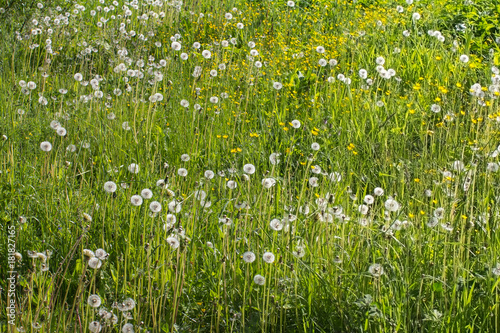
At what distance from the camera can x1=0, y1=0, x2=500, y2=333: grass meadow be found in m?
1.85

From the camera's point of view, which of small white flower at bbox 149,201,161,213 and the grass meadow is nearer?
the grass meadow

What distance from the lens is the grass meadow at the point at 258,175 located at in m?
1.85

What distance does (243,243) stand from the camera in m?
2.11

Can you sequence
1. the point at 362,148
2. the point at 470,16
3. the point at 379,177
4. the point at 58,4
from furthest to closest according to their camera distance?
the point at 58,4
the point at 470,16
the point at 362,148
the point at 379,177

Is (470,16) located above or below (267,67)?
above

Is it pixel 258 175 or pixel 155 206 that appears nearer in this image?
pixel 155 206

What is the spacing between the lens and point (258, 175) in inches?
119

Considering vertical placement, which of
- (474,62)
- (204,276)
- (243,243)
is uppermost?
(474,62)

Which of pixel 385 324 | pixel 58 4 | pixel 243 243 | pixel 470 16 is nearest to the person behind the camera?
pixel 385 324

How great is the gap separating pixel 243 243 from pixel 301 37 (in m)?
3.56

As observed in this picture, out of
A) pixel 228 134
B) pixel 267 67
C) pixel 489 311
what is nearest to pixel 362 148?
pixel 228 134

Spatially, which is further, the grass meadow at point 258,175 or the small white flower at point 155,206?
the small white flower at point 155,206

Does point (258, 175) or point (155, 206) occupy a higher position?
point (155, 206)

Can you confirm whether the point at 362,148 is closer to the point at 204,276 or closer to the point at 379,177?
the point at 379,177
